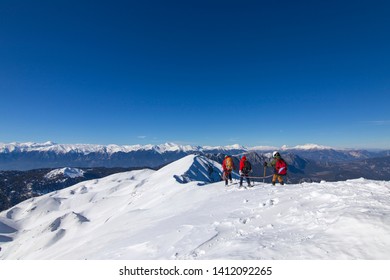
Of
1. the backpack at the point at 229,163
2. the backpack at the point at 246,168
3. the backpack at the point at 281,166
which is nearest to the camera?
the backpack at the point at 281,166

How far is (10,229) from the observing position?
119375 mm

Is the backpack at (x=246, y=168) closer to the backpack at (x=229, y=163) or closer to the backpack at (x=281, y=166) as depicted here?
the backpack at (x=229, y=163)

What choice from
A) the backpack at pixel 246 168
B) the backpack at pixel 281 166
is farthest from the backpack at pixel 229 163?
the backpack at pixel 281 166

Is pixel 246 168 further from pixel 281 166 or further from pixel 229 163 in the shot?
pixel 281 166

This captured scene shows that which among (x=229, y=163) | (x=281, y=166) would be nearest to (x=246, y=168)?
(x=229, y=163)

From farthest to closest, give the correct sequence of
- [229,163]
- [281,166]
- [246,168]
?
[229,163], [246,168], [281,166]

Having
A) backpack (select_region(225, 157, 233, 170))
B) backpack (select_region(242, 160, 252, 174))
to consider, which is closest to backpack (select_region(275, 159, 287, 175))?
backpack (select_region(242, 160, 252, 174))

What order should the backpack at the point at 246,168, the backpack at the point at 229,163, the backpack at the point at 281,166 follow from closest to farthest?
the backpack at the point at 281,166 < the backpack at the point at 246,168 < the backpack at the point at 229,163

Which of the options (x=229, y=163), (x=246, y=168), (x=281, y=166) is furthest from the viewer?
(x=229, y=163)
